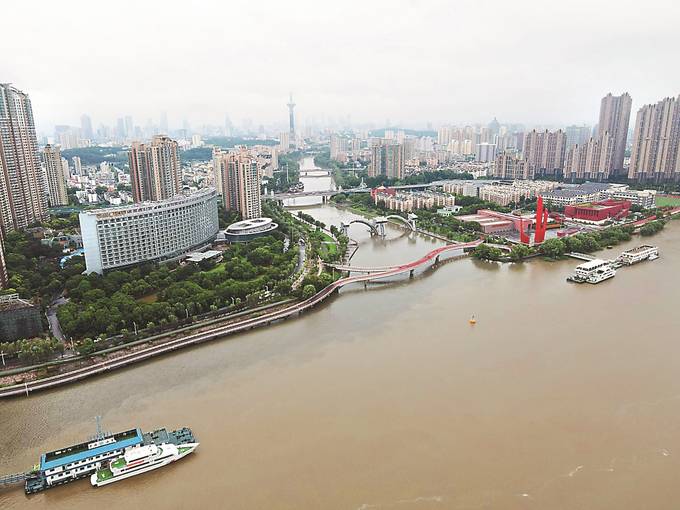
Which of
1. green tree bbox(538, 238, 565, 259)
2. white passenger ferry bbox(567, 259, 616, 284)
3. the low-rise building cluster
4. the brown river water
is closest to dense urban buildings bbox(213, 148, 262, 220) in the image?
the low-rise building cluster

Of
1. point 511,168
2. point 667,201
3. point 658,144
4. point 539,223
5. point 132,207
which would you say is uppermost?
point 658,144

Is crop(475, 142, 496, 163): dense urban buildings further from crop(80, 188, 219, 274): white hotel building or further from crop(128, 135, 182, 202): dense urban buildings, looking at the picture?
crop(80, 188, 219, 274): white hotel building

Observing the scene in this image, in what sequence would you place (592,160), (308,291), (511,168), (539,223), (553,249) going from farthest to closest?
(511,168) < (592,160) < (539,223) < (553,249) < (308,291)

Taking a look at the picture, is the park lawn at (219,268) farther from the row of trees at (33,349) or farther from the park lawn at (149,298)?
the row of trees at (33,349)

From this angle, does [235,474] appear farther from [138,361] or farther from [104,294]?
[104,294]

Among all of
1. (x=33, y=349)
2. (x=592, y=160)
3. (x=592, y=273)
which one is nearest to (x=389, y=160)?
(x=592, y=160)

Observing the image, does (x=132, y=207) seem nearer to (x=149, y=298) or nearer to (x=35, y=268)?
(x=35, y=268)

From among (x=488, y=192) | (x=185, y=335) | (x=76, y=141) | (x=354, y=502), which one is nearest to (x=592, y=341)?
(x=354, y=502)
